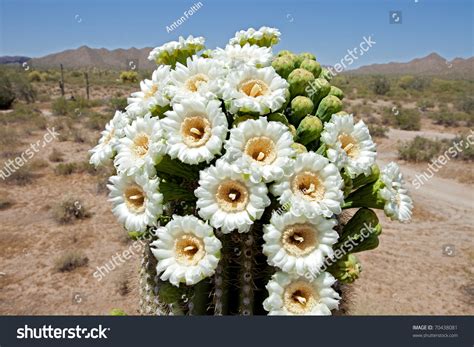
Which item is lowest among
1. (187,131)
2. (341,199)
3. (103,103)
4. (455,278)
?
(455,278)

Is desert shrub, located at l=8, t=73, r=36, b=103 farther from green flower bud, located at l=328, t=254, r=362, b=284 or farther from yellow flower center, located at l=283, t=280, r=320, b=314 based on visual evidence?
yellow flower center, located at l=283, t=280, r=320, b=314

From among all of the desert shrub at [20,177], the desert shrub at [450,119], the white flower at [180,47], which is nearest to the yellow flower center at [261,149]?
the white flower at [180,47]

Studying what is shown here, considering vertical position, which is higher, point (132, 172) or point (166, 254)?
point (132, 172)

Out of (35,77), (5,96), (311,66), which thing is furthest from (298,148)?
(35,77)

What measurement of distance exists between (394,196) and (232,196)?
2.77ft

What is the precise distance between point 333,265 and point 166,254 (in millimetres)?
739

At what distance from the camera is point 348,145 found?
6.18 feet

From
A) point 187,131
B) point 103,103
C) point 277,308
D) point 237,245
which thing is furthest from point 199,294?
point 103,103

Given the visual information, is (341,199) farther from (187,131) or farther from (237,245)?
(187,131)

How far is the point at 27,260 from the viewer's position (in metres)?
7.38

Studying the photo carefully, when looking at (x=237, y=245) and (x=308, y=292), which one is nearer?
(x=308, y=292)

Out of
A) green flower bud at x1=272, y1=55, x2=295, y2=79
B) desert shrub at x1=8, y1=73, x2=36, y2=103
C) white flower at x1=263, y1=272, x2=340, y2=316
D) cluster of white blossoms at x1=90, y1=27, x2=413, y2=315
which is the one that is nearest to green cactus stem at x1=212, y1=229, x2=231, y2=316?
cluster of white blossoms at x1=90, y1=27, x2=413, y2=315

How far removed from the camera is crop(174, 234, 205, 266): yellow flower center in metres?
1.67

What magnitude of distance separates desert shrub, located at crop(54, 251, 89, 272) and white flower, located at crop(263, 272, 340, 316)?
625 centimetres
